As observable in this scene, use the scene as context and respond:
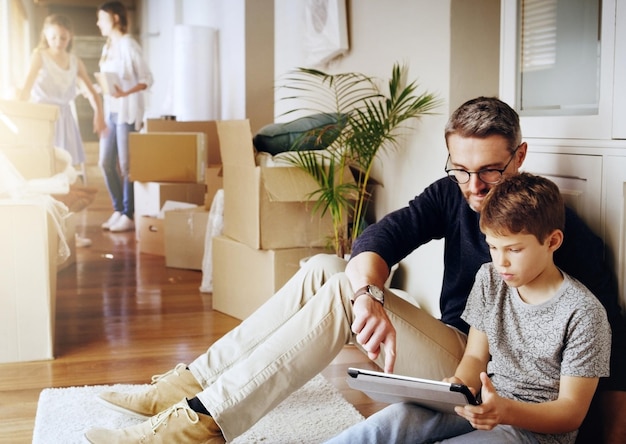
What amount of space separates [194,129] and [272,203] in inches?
103

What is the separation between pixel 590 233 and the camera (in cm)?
172

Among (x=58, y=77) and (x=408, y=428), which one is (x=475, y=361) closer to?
(x=408, y=428)

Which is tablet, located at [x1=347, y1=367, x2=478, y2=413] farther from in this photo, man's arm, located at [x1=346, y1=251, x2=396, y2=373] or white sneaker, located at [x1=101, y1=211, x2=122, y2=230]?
white sneaker, located at [x1=101, y1=211, x2=122, y2=230]

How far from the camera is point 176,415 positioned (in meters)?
1.91

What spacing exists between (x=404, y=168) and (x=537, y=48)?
1.26 meters

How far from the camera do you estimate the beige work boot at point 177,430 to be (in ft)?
6.20

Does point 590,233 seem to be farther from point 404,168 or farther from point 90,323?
point 90,323

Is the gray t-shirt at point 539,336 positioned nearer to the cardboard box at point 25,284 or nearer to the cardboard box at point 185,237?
the cardboard box at point 25,284

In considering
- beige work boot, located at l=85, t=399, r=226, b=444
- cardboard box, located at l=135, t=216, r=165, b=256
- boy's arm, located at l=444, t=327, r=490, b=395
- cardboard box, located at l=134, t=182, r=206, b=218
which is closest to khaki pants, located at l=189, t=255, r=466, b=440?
beige work boot, located at l=85, t=399, r=226, b=444

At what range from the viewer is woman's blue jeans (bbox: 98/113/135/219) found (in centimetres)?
632

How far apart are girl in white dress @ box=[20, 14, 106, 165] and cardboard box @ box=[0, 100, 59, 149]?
63.0 inches

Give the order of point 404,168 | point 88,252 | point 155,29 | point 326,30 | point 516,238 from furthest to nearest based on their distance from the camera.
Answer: point 155,29
point 88,252
point 326,30
point 404,168
point 516,238

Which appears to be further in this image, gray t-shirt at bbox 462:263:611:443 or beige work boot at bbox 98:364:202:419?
beige work boot at bbox 98:364:202:419

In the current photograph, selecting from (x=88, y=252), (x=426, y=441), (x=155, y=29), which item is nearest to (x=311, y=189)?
(x=426, y=441)
